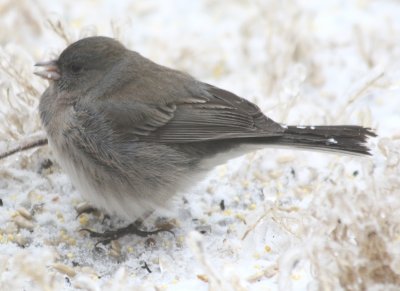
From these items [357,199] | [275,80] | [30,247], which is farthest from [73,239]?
[275,80]

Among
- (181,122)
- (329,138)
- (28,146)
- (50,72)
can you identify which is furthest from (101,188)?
(329,138)

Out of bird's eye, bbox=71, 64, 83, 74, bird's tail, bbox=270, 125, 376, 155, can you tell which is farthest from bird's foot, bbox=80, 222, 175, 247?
bird's eye, bbox=71, 64, 83, 74

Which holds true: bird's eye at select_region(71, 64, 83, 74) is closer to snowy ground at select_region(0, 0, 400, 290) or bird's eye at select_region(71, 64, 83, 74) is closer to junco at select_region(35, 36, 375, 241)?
junco at select_region(35, 36, 375, 241)

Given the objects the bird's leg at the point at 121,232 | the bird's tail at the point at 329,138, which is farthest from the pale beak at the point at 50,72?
the bird's tail at the point at 329,138

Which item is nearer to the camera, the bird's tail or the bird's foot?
the bird's tail

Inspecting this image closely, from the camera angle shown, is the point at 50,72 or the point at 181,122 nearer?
the point at 181,122

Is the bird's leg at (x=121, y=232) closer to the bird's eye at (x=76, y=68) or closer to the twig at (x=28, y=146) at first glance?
the twig at (x=28, y=146)

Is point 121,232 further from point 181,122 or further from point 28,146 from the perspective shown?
point 28,146

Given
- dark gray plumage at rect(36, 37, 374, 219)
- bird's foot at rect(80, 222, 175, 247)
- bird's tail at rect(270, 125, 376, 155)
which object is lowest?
bird's foot at rect(80, 222, 175, 247)
